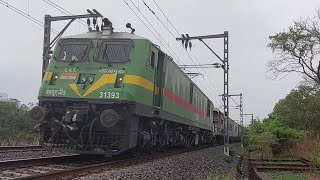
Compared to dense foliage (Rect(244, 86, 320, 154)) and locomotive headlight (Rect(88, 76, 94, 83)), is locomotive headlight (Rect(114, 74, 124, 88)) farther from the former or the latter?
dense foliage (Rect(244, 86, 320, 154))

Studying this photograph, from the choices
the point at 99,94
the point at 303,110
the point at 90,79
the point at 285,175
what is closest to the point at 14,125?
the point at 90,79

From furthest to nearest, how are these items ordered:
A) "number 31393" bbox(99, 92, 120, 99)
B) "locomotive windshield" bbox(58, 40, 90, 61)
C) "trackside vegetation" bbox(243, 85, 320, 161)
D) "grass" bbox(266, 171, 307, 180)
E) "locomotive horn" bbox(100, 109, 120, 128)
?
"trackside vegetation" bbox(243, 85, 320, 161), "locomotive windshield" bbox(58, 40, 90, 61), "number 31393" bbox(99, 92, 120, 99), "locomotive horn" bbox(100, 109, 120, 128), "grass" bbox(266, 171, 307, 180)

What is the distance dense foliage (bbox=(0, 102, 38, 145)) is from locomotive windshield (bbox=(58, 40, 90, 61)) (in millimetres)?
12435

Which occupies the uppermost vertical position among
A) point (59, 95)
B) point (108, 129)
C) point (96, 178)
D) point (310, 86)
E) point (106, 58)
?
point (310, 86)

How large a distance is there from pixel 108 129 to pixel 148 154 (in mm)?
4276

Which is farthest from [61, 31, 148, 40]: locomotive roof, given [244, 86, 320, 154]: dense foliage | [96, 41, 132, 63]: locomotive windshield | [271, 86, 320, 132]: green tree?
[271, 86, 320, 132]: green tree

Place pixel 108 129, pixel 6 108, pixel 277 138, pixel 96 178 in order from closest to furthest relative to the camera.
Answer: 1. pixel 96 178
2. pixel 108 129
3. pixel 277 138
4. pixel 6 108

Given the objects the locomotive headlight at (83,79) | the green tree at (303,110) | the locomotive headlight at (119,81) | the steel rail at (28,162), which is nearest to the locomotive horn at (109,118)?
the locomotive headlight at (119,81)

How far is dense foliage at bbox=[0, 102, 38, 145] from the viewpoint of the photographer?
23.9m

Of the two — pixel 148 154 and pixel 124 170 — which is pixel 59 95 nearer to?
pixel 124 170

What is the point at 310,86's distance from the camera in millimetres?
29984

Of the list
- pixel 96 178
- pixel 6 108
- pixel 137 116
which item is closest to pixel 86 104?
pixel 137 116

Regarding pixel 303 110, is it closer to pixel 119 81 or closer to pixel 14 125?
pixel 14 125

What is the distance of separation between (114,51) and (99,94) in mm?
1536
